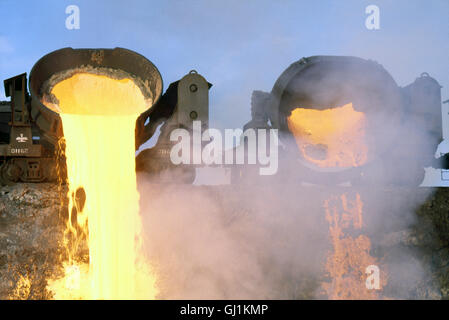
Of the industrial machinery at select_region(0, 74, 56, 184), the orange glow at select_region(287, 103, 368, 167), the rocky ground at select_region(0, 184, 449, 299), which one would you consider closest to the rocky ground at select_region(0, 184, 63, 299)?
the rocky ground at select_region(0, 184, 449, 299)

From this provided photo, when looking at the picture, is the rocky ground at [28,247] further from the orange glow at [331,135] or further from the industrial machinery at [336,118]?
the orange glow at [331,135]

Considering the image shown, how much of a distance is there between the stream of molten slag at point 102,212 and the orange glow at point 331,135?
5.88ft

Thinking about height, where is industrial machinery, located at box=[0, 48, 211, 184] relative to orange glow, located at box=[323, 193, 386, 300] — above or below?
above

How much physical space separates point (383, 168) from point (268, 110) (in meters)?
1.45

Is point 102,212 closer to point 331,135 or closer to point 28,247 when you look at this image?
point 28,247

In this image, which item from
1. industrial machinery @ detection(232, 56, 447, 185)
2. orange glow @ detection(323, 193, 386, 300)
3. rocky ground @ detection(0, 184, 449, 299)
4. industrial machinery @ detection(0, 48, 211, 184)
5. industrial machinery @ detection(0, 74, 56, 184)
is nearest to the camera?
orange glow @ detection(323, 193, 386, 300)

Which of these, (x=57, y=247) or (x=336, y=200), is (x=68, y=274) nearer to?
(x=57, y=247)

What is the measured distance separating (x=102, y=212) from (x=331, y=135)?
2490 mm

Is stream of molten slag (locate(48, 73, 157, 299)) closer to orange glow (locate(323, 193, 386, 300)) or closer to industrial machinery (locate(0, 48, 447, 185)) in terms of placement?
industrial machinery (locate(0, 48, 447, 185))

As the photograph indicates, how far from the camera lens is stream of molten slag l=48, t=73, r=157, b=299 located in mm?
3695

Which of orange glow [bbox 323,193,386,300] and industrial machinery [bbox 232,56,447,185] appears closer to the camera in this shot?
orange glow [bbox 323,193,386,300]

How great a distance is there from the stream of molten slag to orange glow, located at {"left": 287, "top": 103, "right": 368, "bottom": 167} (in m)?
1.79

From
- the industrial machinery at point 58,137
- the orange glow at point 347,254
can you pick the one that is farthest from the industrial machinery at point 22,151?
the orange glow at point 347,254
